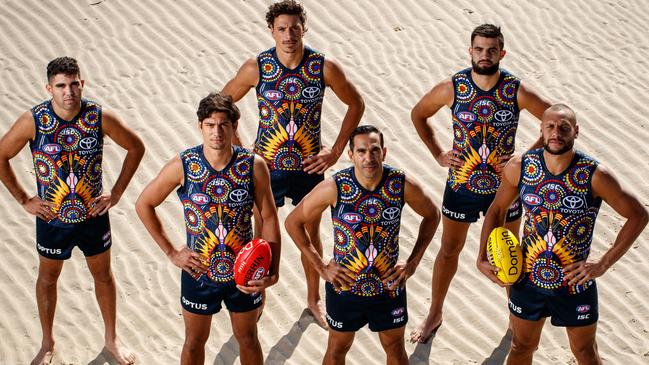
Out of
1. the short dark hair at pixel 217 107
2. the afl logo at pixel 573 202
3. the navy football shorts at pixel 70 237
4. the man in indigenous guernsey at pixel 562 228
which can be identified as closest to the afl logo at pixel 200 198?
the short dark hair at pixel 217 107

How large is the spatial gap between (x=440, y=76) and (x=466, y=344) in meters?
4.51

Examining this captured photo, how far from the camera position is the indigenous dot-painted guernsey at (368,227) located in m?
6.39

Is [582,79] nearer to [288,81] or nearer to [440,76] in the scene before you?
[440,76]

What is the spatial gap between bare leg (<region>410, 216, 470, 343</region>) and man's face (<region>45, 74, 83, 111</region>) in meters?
2.98

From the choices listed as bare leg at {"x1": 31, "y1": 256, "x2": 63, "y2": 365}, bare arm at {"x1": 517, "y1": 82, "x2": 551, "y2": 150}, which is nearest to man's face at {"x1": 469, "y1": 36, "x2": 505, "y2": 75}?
bare arm at {"x1": 517, "y1": 82, "x2": 551, "y2": 150}

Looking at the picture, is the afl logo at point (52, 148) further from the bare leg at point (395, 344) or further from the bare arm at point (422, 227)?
the bare leg at point (395, 344)

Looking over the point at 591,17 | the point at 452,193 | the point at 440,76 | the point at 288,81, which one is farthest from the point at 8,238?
the point at 591,17

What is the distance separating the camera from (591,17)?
13.0 metres

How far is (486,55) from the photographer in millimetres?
7316

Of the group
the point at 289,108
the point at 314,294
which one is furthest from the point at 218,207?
the point at 314,294

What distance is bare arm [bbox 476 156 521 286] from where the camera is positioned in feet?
21.6

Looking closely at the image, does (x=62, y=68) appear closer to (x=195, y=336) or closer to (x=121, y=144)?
(x=121, y=144)

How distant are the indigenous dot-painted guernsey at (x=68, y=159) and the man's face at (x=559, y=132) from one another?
10.3ft

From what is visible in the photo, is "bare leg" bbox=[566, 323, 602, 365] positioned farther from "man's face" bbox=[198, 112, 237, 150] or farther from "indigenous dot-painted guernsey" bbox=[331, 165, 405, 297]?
"man's face" bbox=[198, 112, 237, 150]
